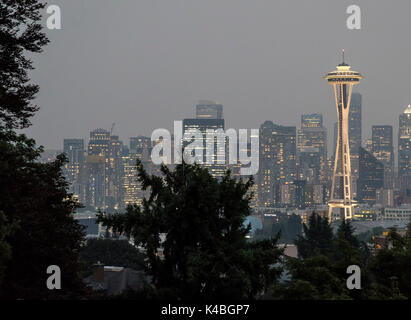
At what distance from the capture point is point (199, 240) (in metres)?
22.1

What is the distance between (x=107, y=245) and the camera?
238ft

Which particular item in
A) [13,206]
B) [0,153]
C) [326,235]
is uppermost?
[0,153]

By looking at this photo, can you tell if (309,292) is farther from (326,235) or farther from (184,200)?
(326,235)

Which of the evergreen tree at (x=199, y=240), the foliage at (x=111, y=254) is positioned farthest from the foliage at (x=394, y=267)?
the foliage at (x=111, y=254)

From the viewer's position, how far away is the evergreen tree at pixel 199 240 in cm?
2077

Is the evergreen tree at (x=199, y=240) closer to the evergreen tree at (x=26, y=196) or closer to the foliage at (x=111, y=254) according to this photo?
the evergreen tree at (x=26, y=196)

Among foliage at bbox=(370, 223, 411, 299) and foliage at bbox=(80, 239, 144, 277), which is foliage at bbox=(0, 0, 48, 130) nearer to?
foliage at bbox=(370, 223, 411, 299)

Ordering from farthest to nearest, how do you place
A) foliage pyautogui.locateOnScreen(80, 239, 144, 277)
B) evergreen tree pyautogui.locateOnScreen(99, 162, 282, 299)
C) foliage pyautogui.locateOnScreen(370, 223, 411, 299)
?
foliage pyautogui.locateOnScreen(80, 239, 144, 277), foliage pyautogui.locateOnScreen(370, 223, 411, 299), evergreen tree pyautogui.locateOnScreen(99, 162, 282, 299)

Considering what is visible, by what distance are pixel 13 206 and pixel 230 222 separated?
6248 millimetres

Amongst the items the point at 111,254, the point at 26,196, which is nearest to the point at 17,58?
the point at 26,196

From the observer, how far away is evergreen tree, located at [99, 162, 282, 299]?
2077 cm

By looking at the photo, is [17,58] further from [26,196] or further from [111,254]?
[111,254]

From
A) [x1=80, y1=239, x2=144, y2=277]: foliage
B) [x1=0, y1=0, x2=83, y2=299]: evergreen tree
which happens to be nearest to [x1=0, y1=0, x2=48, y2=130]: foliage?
[x1=0, y1=0, x2=83, y2=299]: evergreen tree
